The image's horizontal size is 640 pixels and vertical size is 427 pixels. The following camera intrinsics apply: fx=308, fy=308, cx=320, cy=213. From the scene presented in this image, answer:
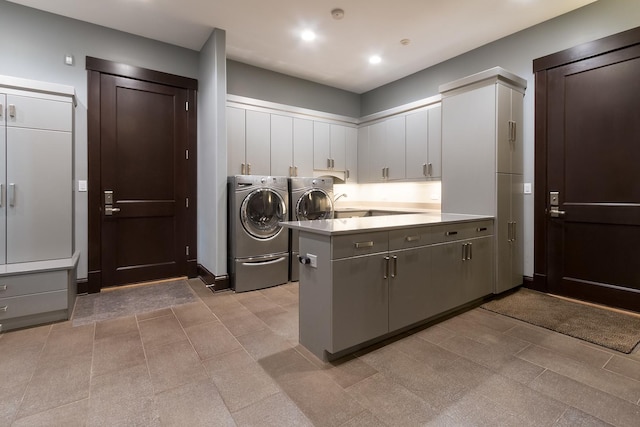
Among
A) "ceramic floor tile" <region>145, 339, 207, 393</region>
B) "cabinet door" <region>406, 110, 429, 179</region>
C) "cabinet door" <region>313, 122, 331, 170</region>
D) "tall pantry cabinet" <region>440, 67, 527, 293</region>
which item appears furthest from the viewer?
"cabinet door" <region>313, 122, 331, 170</region>

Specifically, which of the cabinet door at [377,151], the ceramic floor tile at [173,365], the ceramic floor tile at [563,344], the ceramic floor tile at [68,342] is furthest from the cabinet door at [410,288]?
the cabinet door at [377,151]

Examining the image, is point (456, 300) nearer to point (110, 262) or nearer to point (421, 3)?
point (421, 3)

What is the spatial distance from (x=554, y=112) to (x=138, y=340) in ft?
14.8

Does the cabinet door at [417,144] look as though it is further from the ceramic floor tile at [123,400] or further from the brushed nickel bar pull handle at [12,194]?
the brushed nickel bar pull handle at [12,194]

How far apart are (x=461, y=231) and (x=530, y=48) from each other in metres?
2.38

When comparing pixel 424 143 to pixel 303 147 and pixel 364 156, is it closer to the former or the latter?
pixel 364 156

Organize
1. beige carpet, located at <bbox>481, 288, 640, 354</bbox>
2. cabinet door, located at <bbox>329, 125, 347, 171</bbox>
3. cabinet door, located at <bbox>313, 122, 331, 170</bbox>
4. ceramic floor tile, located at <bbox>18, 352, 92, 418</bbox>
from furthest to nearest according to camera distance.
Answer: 1. cabinet door, located at <bbox>329, 125, 347, 171</bbox>
2. cabinet door, located at <bbox>313, 122, 331, 170</bbox>
3. beige carpet, located at <bbox>481, 288, 640, 354</bbox>
4. ceramic floor tile, located at <bbox>18, 352, 92, 418</bbox>

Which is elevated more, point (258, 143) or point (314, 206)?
point (258, 143)

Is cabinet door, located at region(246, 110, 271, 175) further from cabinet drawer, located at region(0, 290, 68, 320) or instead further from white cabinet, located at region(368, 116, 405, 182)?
cabinet drawer, located at region(0, 290, 68, 320)

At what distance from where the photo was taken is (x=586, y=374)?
75.0 inches

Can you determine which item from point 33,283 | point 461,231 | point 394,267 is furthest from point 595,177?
point 33,283

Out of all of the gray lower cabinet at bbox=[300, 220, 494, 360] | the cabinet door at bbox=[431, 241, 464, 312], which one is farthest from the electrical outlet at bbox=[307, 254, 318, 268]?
the cabinet door at bbox=[431, 241, 464, 312]

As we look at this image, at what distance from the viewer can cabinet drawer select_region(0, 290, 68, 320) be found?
2.47 meters

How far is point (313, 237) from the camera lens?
211cm
